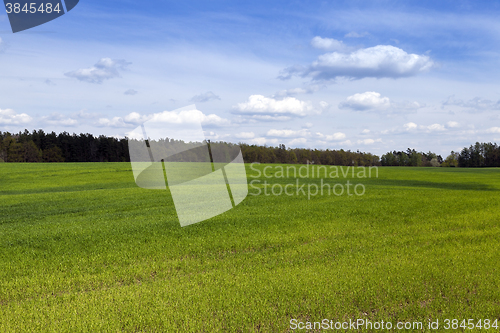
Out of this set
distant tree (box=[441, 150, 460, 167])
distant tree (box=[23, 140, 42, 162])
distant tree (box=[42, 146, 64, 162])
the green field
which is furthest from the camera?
distant tree (box=[441, 150, 460, 167])

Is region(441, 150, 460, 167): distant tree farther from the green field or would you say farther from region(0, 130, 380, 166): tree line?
the green field

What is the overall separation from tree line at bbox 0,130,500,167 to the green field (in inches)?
3199

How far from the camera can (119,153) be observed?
130 meters

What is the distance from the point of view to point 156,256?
445 inches

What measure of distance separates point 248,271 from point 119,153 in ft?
432

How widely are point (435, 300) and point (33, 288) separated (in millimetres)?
10104

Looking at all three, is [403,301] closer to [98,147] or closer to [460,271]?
[460,271]

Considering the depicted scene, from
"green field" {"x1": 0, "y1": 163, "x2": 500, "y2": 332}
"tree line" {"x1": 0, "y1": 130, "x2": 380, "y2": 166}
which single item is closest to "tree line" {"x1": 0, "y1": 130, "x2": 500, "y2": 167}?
"tree line" {"x1": 0, "y1": 130, "x2": 380, "y2": 166}

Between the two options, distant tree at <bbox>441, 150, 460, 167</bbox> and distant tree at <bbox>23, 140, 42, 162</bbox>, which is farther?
distant tree at <bbox>441, 150, 460, 167</bbox>

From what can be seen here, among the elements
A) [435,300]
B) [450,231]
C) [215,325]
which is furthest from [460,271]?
[215,325]

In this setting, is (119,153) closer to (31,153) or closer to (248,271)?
(31,153)

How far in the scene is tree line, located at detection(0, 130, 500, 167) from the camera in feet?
376

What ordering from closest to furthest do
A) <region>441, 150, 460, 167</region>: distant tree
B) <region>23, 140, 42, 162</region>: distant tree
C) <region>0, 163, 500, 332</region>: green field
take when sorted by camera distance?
<region>0, 163, 500, 332</region>: green field < <region>23, 140, 42, 162</region>: distant tree < <region>441, 150, 460, 167</region>: distant tree

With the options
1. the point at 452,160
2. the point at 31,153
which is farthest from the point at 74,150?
the point at 452,160
